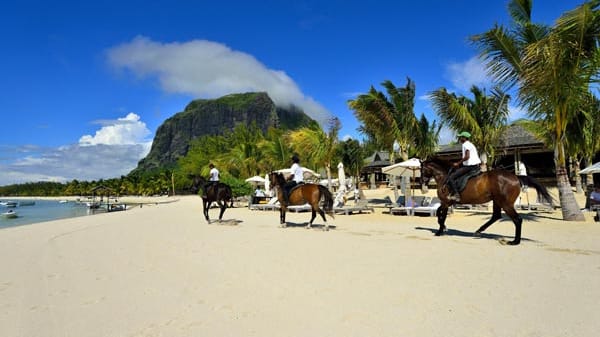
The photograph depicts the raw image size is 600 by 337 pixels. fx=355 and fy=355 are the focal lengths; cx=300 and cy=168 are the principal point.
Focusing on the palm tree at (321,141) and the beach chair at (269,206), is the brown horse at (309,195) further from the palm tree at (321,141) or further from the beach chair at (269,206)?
the palm tree at (321,141)

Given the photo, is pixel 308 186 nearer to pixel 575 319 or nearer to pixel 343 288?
pixel 343 288

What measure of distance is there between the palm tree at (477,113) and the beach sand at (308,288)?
34.6 ft

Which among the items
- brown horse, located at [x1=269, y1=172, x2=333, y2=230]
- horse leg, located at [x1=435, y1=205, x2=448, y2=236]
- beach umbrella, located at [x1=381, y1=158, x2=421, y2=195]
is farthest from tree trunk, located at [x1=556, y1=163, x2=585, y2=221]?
brown horse, located at [x1=269, y1=172, x2=333, y2=230]

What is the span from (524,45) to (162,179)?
85.4m

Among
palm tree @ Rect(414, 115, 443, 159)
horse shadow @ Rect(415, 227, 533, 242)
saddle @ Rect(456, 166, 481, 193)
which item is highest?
palm tree @ Rect(414, 115, 443, 159)

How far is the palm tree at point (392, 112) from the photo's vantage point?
19.5 meters

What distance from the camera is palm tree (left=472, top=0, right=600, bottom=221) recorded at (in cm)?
1046

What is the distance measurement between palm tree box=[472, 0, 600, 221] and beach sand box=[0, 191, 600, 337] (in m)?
5.14

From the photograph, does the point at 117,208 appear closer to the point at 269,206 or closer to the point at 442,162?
the point at 269,206

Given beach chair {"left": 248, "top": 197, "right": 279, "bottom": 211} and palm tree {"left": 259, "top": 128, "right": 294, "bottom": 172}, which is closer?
beach chair {"left": 248, "top": 197, "right": 279, "bottom": 211}

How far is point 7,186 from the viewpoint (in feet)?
651

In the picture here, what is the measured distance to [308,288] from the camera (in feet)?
15.3

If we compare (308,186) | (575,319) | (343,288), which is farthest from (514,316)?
(308,186)

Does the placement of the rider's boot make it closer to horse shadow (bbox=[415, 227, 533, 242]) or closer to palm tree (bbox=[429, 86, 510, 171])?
horse shadow (bbox=[415, 227, 533, 242])
